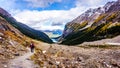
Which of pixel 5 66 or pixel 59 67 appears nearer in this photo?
pixel 5 66

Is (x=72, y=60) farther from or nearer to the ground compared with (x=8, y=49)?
nearer to the ground

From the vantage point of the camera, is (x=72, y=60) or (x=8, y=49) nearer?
(x=8, y=49)

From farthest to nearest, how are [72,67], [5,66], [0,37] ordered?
[0,37], [72,67], [5,66]

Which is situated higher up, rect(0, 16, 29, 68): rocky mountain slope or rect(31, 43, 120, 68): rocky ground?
rect(0, 16, 29, 68): rocky mountain slope

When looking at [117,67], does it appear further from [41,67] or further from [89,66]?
[41,67]

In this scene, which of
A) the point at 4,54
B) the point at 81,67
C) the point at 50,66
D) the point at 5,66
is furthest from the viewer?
→ the point at 81,67

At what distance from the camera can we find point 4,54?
171 ft

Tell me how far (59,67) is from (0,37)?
22769 millimetres

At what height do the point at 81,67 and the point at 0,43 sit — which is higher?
the point at 0,43

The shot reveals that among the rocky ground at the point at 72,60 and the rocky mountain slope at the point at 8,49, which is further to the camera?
the rocky ground at the point at 72,60

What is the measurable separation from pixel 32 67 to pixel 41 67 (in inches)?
83.8

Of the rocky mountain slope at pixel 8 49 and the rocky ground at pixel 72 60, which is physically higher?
the rocky mountain slope at pixel 8 49

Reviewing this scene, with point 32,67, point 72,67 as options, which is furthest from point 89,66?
point 32,67

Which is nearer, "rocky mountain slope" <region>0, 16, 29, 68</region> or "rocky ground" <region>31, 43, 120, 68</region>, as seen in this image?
"rocky mountain slope" <region>0, 16, 29, 68</region>
